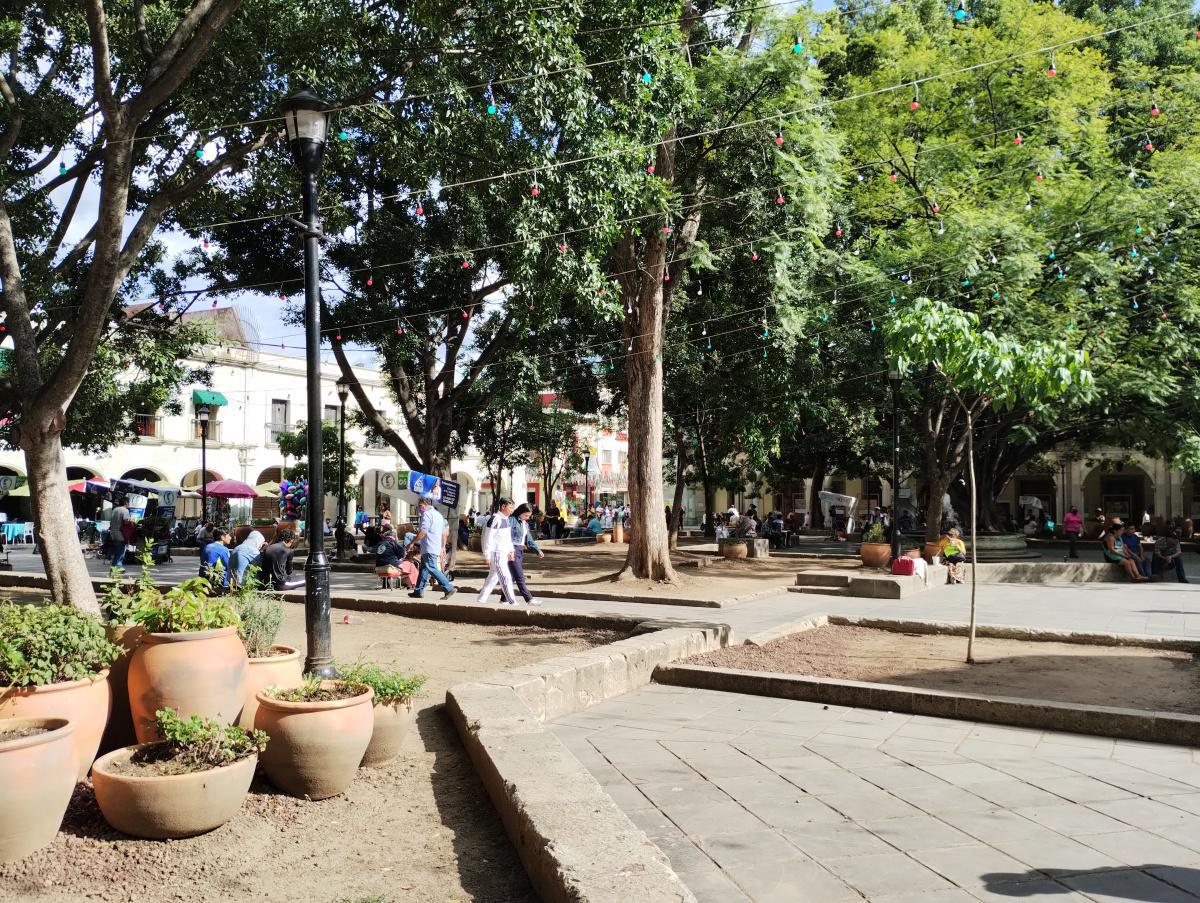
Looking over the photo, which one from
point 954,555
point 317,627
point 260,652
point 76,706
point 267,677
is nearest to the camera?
point 76,706

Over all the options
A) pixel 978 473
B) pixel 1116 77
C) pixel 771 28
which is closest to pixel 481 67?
pixel 771 28

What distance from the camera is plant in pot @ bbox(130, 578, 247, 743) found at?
398 centimetres

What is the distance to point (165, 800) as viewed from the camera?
11.4 ft

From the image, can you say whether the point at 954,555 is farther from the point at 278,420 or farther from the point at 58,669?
the point at 278,420

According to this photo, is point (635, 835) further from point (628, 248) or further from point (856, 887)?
point (628, 248)

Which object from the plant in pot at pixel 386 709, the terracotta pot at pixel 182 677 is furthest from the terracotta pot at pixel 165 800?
the plant in pot at pixel 386 709

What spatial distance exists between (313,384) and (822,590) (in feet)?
34.5

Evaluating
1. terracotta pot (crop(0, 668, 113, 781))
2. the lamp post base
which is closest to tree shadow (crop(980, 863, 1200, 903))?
terracotta pot (crop(0, 668, 113, 781))

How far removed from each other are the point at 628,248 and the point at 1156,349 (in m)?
11.6

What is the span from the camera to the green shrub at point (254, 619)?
4762 millimetres

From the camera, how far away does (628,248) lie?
15.3 metres

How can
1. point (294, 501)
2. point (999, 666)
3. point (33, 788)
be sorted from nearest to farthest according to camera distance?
1. point (33, 788)
2. point (999, 666)
3. point (294, 501)

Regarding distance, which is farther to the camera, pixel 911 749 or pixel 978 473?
pixel 978 473

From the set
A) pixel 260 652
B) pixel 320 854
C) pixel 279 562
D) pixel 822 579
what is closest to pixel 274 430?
pixel 279 562
